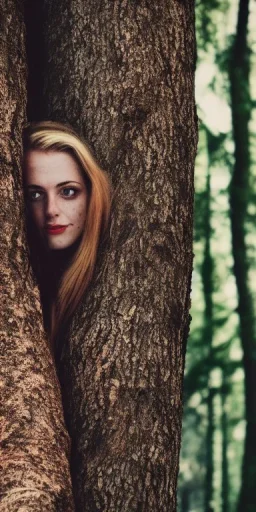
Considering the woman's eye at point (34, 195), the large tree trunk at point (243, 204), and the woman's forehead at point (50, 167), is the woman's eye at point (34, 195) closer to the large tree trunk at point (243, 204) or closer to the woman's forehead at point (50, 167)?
the woman's forehead at point (50, 167)

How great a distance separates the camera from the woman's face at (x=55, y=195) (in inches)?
146

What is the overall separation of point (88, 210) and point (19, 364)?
2.92ft

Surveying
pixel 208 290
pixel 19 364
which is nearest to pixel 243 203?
pixel 208 290

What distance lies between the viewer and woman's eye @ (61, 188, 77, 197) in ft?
12.2

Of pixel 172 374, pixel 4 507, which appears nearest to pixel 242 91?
pixel 172 374

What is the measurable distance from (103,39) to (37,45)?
437mm

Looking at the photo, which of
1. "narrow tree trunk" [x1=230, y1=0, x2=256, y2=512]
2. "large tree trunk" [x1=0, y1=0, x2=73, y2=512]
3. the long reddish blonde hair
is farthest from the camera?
"narrow tree trunk" [x1=230, y1=0, x2=256, y2=512]

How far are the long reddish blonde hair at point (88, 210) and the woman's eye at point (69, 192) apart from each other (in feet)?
0.24

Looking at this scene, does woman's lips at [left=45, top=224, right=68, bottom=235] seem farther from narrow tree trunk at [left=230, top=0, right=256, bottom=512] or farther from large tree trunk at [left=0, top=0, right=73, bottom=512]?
narrow tree trunk at [left=230, top=0, right=256, bottom=512]

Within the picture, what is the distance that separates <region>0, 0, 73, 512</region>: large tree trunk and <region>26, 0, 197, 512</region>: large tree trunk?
207 millimetres

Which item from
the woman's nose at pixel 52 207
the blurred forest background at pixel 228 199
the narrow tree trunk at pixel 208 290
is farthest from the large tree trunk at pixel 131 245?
the narrow tree trunk at pixel 208 290

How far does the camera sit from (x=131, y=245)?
3576 mm

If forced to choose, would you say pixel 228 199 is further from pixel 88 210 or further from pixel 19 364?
pixel 19 364

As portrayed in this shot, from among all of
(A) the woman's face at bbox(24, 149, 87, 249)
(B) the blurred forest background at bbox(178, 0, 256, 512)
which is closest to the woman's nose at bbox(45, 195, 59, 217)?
(A) the woman's face at bbox(24, 149, 87, 249)
